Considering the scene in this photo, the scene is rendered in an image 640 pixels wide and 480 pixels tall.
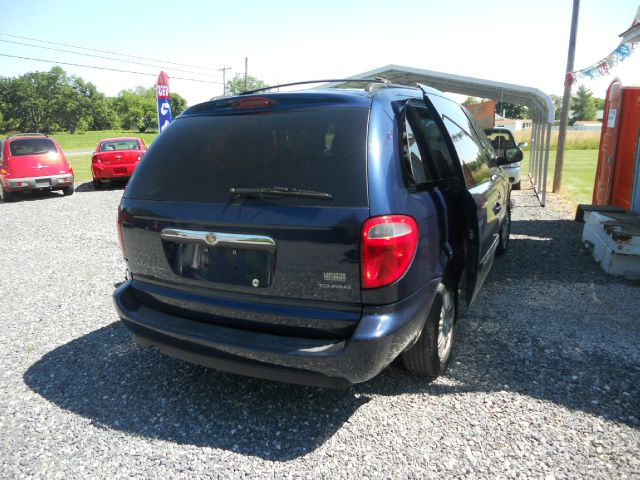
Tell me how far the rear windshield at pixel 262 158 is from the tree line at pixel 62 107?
8909 centimetres

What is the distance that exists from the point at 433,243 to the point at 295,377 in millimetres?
1039

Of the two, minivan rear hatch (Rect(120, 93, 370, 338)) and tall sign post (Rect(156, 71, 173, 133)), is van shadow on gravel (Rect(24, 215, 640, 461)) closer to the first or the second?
minivan rear hatch (Rect(120, 93, 370, 338))

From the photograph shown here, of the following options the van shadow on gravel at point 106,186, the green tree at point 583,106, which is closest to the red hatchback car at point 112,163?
the van shadow on gravel at point 106,186

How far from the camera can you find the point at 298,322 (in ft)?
7.68

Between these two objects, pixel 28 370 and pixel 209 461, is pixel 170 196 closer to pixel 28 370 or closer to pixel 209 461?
pixel 209 461

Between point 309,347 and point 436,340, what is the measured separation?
1.00 m

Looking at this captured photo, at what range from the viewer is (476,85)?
11.9 meters

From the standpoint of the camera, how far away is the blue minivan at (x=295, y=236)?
7.34ft

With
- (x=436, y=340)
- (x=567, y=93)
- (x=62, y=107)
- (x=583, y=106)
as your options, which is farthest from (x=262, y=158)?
(x=583, y=106)

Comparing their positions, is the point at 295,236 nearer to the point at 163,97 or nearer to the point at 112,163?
the point at 163,97

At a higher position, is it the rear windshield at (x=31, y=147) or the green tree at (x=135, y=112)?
the green tree at (x=135, y=112)

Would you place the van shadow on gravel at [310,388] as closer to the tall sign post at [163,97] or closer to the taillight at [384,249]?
the taillight at [384,249]

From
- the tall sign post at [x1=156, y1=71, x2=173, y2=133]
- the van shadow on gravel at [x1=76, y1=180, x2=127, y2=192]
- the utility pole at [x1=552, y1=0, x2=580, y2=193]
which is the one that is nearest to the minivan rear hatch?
the utility pole at [x1=552, y1=0, x2=580, y2=193]

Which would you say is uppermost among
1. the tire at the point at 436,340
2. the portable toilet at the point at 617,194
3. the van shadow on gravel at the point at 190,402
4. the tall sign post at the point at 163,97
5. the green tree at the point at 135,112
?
the green tree at the point at 135,112
